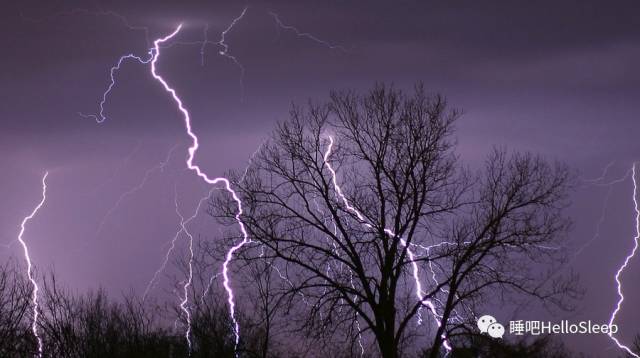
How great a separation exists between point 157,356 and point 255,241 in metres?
3.97

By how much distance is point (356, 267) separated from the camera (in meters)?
24.6

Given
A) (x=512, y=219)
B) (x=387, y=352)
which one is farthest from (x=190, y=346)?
(x=512, y=219)

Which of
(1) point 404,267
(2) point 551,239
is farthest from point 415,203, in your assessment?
(2) point 551,239

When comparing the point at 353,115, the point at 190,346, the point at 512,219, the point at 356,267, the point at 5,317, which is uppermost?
the point at 353,115

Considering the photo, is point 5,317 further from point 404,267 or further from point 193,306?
point 404,267

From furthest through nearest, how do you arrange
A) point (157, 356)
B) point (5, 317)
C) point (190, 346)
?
point (190, 346), point (157, 356), point (5, 317)

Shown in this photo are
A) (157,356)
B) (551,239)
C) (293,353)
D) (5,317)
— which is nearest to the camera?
(5,317)

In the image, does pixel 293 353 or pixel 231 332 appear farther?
pixel 293 353

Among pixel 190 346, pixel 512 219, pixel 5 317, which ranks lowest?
pixel 5 317

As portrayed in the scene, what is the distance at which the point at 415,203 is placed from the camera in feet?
80.4

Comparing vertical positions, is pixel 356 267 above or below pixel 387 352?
above

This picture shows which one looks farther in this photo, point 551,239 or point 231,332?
point 231,332

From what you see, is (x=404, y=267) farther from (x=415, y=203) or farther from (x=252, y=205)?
(x=252, y=205)

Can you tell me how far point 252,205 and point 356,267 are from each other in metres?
3.02
